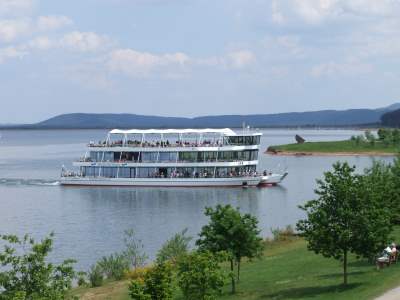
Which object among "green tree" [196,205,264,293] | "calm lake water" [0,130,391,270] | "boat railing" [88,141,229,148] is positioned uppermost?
"boat railing" [88,141,229,148]

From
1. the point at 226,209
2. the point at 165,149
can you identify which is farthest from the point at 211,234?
the point at 165,149

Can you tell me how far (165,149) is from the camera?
8519 centimetres

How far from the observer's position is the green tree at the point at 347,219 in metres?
23.7

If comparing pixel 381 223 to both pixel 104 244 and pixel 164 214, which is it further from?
pixel 164 214

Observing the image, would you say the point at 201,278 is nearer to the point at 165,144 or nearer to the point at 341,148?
the point at 165,144

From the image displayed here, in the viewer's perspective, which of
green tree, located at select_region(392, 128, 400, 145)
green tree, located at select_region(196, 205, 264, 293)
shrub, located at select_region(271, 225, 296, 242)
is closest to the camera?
green tree, located at select_region(196, 205, 264, 293)

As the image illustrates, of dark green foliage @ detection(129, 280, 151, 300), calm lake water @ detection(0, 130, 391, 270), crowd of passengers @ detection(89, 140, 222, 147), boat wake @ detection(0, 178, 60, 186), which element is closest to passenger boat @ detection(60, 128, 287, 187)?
crowd of passengers @ detection(89, 140, 222, 147)

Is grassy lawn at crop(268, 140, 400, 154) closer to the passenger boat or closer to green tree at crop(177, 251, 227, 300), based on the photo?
the passenger boat

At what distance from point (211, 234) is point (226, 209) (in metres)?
1.09

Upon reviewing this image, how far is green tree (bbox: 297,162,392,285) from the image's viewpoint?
77.6 ft

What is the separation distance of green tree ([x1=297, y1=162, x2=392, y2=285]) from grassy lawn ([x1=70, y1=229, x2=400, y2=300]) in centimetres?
126

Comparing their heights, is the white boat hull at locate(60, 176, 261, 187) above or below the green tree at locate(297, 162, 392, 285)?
below

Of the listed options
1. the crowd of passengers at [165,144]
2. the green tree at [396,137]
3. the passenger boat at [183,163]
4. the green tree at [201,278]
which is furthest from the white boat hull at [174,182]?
the green tree at [396,137]

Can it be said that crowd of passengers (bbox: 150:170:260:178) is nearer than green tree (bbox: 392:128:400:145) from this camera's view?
Yes
